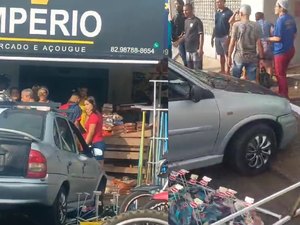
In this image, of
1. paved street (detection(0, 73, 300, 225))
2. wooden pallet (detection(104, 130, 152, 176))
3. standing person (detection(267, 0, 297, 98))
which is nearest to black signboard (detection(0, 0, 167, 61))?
wooden pallet (detection(104, 130, 152, 176))

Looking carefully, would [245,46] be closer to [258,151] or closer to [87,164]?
[258,151]

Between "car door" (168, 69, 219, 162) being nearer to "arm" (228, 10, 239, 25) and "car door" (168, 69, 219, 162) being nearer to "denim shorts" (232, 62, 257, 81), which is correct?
"denim shorts" (232, 62, 257, 81)

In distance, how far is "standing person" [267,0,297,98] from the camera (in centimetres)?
357

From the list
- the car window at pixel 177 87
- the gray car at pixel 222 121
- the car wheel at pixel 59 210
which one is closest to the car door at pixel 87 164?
the car wheel at pixel 59 210

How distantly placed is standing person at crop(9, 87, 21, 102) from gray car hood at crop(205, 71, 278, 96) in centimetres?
86

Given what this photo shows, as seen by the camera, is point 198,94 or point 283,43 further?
point 283,43

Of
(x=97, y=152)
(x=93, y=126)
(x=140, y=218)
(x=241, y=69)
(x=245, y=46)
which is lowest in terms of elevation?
(x=140, y=218)

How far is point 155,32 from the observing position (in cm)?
349

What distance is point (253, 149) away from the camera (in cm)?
358

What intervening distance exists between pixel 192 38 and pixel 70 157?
0.78 m

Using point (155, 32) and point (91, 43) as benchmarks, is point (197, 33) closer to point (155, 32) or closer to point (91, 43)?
point (155, 32)

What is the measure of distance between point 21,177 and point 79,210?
32 cm

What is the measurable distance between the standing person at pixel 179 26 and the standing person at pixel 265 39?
344 millimetres

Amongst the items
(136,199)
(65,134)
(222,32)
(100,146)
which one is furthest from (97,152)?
(222,32)
